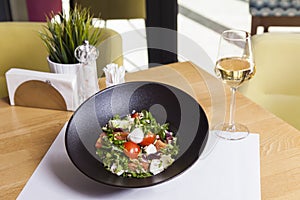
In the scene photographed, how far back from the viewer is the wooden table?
0.84 metres

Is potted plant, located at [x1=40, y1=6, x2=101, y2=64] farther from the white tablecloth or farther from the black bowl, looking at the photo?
the white tablecloth

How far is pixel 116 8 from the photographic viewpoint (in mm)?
2006

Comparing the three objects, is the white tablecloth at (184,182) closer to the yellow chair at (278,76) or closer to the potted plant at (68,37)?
the potted plant at (68,37)

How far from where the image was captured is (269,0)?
2.27m

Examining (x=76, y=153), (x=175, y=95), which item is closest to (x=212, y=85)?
(x=175, y=95)

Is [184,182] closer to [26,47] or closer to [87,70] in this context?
[87,70]

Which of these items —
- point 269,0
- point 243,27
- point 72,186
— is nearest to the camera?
point 72,186

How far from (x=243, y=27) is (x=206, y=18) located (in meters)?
0.26

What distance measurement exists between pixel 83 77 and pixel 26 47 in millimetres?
559

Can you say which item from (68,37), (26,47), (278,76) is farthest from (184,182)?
(26,47)

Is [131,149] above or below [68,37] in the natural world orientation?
below

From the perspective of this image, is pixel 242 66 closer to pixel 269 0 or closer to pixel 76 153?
pixel 76 153

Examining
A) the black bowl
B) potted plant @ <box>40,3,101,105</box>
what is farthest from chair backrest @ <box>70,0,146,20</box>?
the black bowl

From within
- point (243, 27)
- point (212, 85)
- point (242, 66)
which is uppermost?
point (242, 66)
